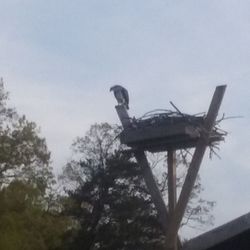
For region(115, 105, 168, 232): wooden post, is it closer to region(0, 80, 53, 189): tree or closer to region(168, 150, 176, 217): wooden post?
region(168, 150, 176, 217): wooden post

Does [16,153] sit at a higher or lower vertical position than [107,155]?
lower

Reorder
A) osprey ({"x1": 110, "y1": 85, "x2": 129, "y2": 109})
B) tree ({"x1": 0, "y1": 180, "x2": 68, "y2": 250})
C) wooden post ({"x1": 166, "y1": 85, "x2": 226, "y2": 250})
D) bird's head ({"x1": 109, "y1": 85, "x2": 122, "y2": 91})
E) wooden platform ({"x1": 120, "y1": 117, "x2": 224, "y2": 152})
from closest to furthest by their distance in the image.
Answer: wooden platform ({"x1": 120, "y1": 117, "x2": 224, "y2": 152})
wooden post ({"x1": 166, "y1": 85, "x2": 226, "y2": 250})
osprey ({"x1": 110, "y1": 85, "x2": 129, "y2": 109})
bird's head ({"x1": 109, "y1": 85, "x2": 122, "y2": 91})
tree ({"x1": 0, "y1": 180, "x2": 68, "y2": 250})

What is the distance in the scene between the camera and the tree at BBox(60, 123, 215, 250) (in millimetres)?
51500

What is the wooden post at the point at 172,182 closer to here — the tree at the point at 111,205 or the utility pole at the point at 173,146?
the utility pole at the point at 173,146

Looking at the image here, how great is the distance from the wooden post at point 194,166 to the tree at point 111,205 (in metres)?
34.3

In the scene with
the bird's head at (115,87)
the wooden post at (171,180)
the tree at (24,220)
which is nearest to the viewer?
the wooden post at (171,180)

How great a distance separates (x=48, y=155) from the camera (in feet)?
135

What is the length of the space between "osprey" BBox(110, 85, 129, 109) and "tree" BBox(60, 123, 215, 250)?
32.8 metres

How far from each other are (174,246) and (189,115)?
2.28m

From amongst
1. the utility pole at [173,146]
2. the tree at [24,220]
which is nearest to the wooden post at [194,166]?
the utility pole at [173,146]

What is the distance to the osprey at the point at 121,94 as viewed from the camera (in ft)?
56.6

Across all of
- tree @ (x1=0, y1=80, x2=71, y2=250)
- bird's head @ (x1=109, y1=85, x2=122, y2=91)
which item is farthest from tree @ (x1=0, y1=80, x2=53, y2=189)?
bird's head @ (x1=109, y1=85, x2=122, y2=91)

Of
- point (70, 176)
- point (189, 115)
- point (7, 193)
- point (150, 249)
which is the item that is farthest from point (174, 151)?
point (70, 176)

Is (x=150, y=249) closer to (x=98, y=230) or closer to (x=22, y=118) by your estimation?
(x=98, y=230)
